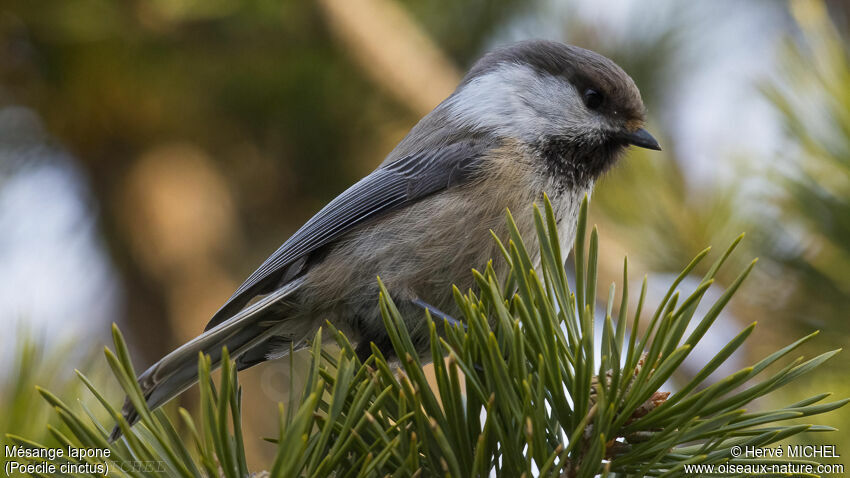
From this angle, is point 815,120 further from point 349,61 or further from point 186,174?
point 186,174

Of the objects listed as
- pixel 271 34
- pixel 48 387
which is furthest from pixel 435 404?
pixel 271 34

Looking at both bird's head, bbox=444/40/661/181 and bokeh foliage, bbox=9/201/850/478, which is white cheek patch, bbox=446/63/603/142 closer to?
bird's head, bbox=444/40/661/181

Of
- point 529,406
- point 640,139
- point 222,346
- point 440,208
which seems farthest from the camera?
point 640,139

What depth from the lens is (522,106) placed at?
5.81 feet

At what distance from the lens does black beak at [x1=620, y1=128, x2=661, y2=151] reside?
1695 millimetres

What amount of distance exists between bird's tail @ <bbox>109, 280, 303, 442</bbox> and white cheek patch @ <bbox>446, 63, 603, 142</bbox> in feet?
1.93

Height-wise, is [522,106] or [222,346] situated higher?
[522,106]

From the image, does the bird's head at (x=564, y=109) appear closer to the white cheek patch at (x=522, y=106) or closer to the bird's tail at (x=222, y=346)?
the white cheek patch at (x=522, y=106)

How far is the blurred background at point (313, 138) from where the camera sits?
4.85ft

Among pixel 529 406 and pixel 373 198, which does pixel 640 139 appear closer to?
pixel 373 198

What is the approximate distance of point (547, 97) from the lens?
1774mm

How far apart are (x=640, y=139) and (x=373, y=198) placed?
62cm

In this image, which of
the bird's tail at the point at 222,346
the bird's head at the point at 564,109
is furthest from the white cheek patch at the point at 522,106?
the bird's tail at the point at 222,346

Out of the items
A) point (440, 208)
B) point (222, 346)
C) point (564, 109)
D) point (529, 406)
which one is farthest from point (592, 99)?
point (529, 406)
